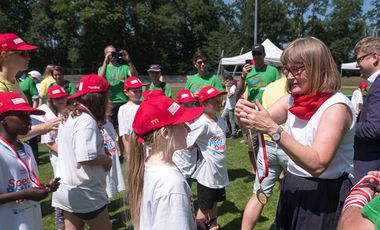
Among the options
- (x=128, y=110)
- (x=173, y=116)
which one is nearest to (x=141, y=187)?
(x=173, y=116)

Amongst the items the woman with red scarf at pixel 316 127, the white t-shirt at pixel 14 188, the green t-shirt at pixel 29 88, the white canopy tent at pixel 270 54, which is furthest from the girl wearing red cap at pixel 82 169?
the white canopy tent at pixel 270 54

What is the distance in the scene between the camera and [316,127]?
213 cm

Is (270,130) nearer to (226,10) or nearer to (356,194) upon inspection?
(356,194)

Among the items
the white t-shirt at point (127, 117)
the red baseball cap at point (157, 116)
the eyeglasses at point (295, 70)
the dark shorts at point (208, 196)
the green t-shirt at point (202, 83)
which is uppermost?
the eyeglasses at point (295, 70)

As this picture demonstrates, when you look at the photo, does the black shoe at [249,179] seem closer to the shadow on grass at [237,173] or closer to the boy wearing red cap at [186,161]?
the shadow on grass at [237,173]

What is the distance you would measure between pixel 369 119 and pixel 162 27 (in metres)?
59.7

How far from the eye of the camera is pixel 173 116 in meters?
2.11

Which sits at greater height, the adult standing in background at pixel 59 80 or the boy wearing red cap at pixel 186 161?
the adult standing in background at pixel 59 80

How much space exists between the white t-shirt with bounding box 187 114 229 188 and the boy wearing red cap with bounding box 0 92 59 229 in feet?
6.26

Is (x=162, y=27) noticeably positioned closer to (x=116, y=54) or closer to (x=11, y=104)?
(x=116, y=54)

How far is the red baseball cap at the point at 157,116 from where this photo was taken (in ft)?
6.84

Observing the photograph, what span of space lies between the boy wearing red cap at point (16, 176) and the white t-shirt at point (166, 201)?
0.96 meters

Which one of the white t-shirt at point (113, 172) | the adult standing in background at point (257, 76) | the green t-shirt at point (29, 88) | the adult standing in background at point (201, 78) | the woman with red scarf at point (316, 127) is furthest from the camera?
the green t-shirt at point (29, 88)

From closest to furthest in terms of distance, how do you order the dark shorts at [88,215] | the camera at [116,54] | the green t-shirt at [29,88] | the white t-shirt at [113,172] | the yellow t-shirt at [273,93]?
the dark shorts at [88,215]
the white t-shirt at [113,172]
the yellow t-shirt at [273,93]
the camera at [116,54]
the green t-shirt at [29,88]
